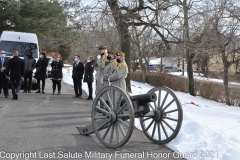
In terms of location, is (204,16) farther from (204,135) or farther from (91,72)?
(204,135)

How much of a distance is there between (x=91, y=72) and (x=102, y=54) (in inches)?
182

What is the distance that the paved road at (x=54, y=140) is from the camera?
18.1 feet

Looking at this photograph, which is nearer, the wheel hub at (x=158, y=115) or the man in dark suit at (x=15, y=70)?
the wheel hub at (x=158, y=115)

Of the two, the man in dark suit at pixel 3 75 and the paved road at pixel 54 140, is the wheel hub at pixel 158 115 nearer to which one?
the paved road at pixel 54 140

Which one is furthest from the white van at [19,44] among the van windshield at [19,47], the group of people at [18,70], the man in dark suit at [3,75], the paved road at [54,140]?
the paved road at [54,140]

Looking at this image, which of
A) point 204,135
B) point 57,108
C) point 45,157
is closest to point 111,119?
point 45,157

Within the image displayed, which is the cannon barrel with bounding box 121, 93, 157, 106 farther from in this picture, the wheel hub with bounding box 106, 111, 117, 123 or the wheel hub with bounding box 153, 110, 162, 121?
the wheel hub with bounding box 153, 110, 162, 121

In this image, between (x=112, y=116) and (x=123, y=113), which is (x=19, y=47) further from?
(x=123, y=113)

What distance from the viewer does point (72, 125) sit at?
809 cm

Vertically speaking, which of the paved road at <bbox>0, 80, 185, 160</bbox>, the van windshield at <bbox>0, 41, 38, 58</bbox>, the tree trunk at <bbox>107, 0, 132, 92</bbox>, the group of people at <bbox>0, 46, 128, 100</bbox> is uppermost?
the tree trunk at <bbox>107, 0, 132, 92</bbox>

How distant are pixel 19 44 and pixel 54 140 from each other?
12.5m

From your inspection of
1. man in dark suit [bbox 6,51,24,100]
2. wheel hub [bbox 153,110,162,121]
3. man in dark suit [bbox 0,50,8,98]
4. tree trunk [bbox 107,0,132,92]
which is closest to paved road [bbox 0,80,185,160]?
wheel hub [bbox 153,110,162,121]

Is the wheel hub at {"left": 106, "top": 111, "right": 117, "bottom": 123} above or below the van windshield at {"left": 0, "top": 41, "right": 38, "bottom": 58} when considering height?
below

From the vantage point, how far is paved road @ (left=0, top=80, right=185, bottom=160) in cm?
553
